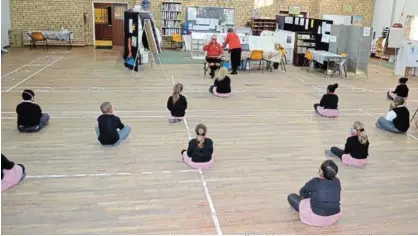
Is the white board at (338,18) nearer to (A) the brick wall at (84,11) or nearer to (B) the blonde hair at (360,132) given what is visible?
(A) the brick wall at (84,11)

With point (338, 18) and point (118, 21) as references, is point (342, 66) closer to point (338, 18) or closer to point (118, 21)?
point (338, 18)

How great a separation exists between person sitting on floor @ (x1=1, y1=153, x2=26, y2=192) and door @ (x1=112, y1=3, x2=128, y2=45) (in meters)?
16.2

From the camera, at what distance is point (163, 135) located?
6.85m

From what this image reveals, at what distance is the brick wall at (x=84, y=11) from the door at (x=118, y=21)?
0.35 meters

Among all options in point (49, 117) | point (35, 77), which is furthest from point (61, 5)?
point (49, 117)

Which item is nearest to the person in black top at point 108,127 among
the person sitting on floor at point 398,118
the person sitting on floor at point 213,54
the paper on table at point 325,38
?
the person sitting on floor at point 398,118

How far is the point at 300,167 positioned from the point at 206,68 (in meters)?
8.00

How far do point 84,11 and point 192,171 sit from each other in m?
16.2

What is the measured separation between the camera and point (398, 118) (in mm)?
7262

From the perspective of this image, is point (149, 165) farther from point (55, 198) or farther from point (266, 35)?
point (266, 35)

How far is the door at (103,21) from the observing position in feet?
64.7

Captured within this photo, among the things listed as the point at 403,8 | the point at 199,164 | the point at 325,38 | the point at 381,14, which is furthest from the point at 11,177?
the point at 381,14

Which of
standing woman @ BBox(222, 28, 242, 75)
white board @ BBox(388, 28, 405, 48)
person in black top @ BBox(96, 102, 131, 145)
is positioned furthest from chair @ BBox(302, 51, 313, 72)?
person in black top @ BBox(96, 102, 131, 145)

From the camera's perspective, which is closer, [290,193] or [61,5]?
[290,193]
